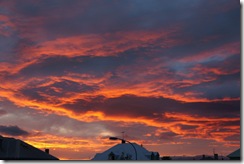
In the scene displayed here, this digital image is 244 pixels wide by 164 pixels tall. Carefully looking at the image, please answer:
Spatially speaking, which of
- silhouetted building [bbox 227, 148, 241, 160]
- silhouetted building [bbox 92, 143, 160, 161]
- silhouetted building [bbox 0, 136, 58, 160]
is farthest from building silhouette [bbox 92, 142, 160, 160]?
silhouetted building [bbox 227, 148, 241, 160]

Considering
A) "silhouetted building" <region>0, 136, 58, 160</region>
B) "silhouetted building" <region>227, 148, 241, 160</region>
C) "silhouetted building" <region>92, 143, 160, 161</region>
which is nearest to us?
"silhouetted building" <region>227, 148, 241, 160</region>

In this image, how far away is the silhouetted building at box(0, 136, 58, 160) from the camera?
279 inches

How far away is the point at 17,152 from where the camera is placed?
23.3 ft

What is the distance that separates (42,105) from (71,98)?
68 cm

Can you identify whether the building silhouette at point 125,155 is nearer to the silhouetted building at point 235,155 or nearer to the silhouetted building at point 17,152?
the silhouetted building at point 17,152

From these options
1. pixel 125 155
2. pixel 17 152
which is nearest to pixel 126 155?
pixel 125 155

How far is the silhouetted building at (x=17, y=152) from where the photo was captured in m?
7.09

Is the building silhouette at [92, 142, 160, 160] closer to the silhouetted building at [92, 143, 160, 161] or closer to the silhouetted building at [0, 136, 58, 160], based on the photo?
the silhouetted building at [92, 143, 160, 161]

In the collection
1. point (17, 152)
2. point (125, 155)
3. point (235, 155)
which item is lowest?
point (235, 155)

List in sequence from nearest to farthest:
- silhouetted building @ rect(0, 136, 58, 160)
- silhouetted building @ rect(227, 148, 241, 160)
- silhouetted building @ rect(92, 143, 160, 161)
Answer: silhouetted building @ rect(227, 148, 241, 160)
silhouetted building @ rect(0, 136, 58, 160)
silhouetted building @ rect(92, 143, 160, 161)

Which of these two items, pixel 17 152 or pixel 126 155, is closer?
pixel 17 152

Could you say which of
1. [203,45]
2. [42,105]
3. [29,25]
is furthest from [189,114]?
[29,25]

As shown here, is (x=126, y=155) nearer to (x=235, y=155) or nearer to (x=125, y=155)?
(x=125, y=155)

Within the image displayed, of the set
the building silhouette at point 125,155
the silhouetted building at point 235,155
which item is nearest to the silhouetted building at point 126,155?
the building silhouette at point 125,155
